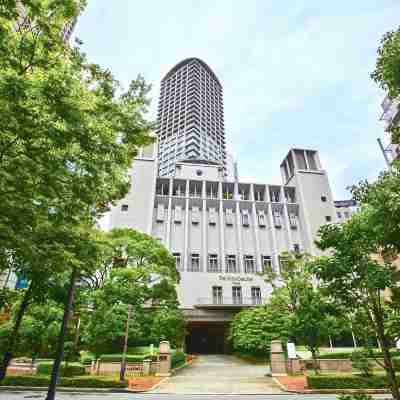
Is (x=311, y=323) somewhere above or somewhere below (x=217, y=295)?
below

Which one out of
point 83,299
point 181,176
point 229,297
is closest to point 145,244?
point 83,299

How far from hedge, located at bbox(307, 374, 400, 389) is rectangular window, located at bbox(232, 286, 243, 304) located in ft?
69.5

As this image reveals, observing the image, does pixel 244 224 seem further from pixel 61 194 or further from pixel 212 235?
pixel 61 194

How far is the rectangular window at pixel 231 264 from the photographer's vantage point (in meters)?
37.0

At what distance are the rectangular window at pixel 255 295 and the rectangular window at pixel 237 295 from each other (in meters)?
1.51

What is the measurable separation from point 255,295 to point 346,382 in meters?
21.9

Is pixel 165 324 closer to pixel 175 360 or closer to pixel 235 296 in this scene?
pixel 175 360

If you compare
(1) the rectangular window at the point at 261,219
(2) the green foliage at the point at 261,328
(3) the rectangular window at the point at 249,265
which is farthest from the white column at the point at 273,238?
(2) the green foliage at the point at 261,328

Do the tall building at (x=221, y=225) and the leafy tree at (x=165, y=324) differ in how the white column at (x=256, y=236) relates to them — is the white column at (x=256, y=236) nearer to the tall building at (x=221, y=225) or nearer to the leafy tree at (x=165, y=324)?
the tall building at (x=221, y=225)

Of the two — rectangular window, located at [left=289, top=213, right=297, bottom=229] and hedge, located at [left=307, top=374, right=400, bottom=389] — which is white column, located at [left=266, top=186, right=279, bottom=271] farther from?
hedge, located at [left=307, top=374, right=400, bottom=389]

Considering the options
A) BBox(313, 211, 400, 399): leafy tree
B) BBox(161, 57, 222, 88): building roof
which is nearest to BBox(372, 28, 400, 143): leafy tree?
BBox(313, 211, 400, 399): leafy tree

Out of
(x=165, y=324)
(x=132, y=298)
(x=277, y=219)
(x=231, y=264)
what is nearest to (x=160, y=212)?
(x=231, y=264)

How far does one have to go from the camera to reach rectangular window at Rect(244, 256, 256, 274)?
122ft

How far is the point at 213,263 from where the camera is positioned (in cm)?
3734
